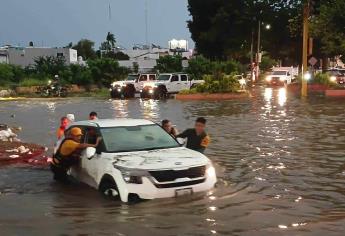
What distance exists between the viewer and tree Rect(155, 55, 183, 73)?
6391cm

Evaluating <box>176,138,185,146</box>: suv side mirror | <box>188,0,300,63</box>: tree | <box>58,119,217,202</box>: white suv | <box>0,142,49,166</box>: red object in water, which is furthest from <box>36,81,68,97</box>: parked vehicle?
<box>176,138,185,146</box>: suv side mirror

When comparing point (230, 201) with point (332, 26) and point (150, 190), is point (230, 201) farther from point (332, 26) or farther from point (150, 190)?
point (332, 26)

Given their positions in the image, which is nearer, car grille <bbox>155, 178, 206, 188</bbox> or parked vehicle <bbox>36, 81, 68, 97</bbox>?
car grille <bbox>155, 178, 206, 188</bbox>

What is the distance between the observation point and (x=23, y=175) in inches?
496

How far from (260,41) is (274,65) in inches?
1322

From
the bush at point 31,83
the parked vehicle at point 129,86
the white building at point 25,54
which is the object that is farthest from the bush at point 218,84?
the white building at point 25,54

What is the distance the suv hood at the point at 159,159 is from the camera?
30.4 feet

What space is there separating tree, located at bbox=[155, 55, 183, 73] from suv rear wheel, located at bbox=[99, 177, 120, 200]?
54.2 m

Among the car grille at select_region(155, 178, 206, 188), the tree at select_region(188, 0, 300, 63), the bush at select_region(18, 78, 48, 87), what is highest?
the tree at select_region(188, 0, 300, 63)

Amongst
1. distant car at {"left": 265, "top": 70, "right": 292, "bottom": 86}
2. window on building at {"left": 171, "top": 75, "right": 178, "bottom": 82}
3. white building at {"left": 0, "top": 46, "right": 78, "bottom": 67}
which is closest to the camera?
window on building at {"left": 171, "top": 75, "right": 178, "bottom": 82}

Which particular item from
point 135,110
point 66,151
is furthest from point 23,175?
point 135,110

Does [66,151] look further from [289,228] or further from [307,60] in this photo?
[307,60]

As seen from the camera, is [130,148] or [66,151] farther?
[66,151]

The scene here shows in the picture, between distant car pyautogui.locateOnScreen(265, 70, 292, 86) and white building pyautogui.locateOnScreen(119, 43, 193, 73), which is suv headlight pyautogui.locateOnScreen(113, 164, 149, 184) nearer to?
distant car pyautogui.locateOnScreen(265, 70, 292, 86)
